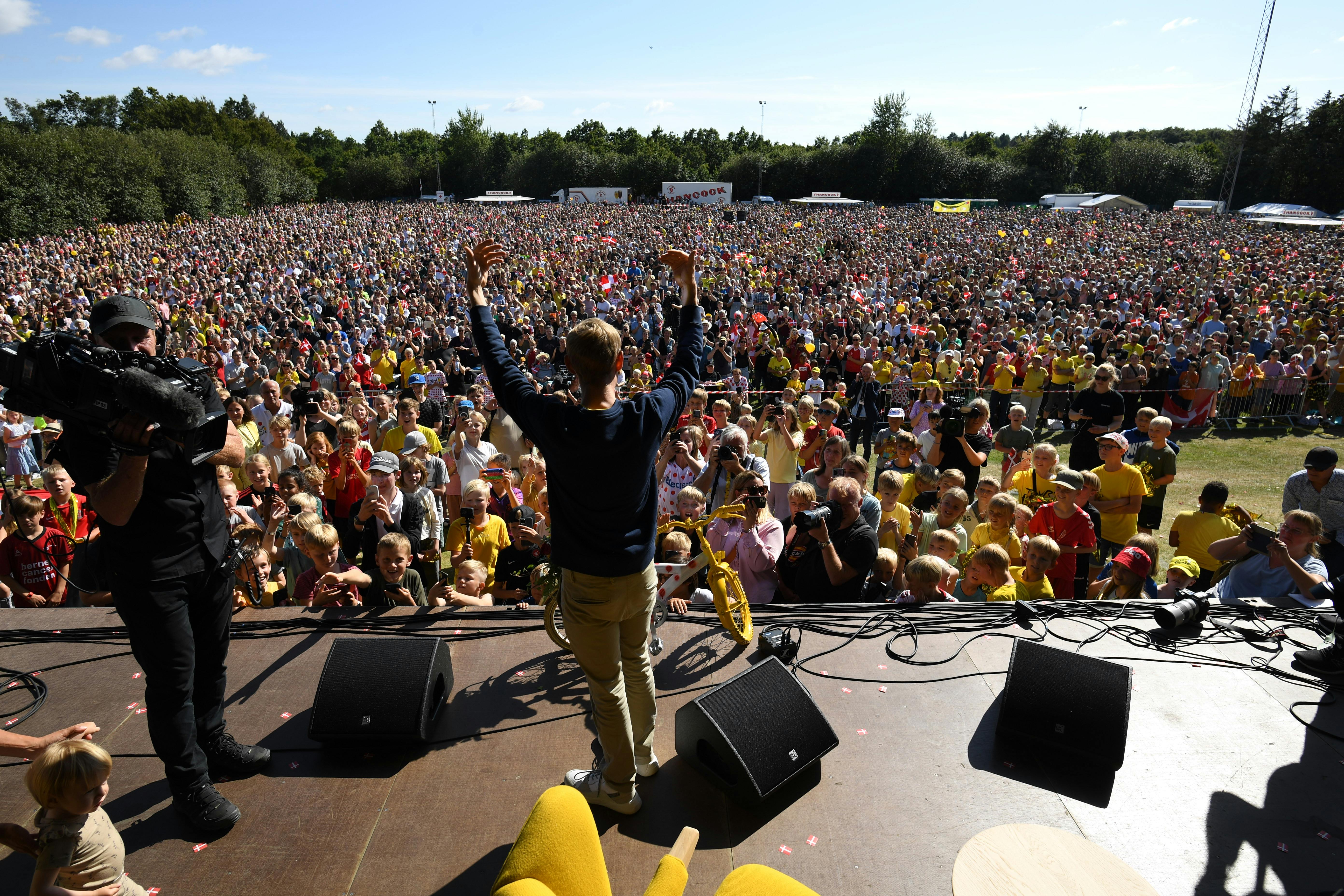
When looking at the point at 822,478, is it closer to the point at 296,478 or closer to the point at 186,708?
the point at 296,478

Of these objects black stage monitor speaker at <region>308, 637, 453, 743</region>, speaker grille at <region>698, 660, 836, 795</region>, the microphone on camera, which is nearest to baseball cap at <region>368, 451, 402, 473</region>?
black stage monitor speaker at <region>308, 637, 453, 743</region>

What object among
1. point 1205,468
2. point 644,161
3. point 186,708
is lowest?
point 1205,468

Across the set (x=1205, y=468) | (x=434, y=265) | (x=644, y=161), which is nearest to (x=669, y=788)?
(x=1205, y=468)

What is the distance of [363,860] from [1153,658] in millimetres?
4085

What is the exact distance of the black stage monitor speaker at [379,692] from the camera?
10.5ft

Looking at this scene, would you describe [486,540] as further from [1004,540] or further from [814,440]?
[814,440]

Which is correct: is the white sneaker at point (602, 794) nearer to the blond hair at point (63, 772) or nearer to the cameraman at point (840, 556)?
the blond hair at point (63, 772)

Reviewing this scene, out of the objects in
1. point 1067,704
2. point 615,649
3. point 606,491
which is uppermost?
point 606,491

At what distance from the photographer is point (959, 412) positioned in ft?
25.9

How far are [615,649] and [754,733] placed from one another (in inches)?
29.3

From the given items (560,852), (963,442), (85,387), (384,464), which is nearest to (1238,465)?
(963,442)

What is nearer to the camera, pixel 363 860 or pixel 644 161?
pixel 363 860

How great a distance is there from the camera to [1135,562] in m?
5.18

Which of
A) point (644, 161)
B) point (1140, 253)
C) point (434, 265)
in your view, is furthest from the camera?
point (644, 161)
